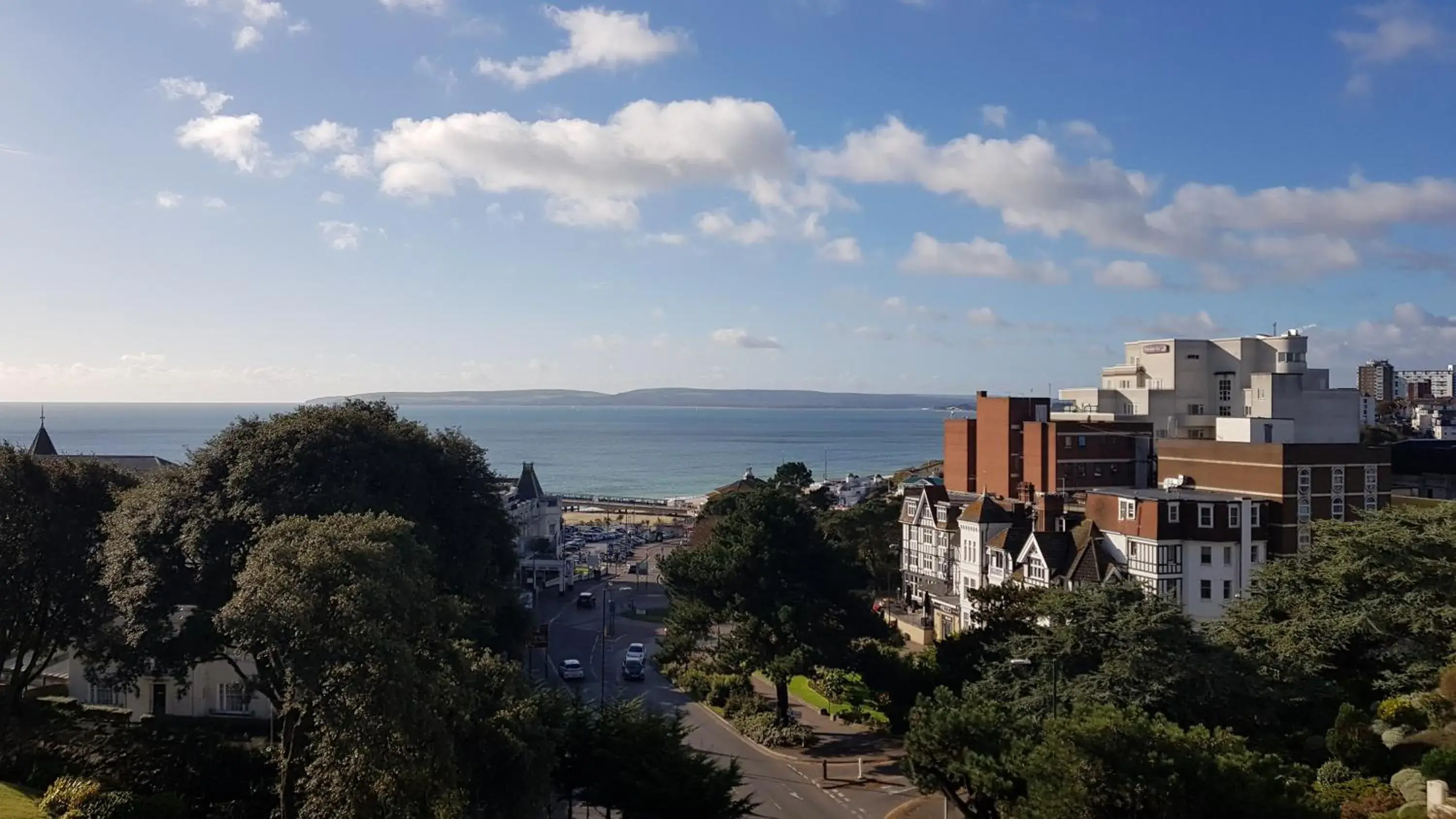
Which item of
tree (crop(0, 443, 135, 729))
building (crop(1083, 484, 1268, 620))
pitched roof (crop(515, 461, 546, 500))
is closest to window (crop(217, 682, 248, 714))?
tree (crop(0, 443, 135, 729))

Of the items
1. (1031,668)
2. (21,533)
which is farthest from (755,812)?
(21,533)

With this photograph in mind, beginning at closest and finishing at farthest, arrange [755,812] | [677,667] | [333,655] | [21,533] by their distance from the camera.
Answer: [333,655] → [21,533] → [755,812] → [677,667]

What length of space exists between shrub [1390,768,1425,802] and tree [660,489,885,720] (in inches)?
648

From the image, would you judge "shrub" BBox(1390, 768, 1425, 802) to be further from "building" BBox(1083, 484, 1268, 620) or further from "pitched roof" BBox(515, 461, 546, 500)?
"pitched roof" BBox(515, 461, 546, 500)

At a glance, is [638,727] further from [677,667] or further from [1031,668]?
[677,667]

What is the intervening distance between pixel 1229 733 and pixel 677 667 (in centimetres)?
2451

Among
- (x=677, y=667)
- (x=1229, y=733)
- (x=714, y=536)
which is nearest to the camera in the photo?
(x=1229, y=733)

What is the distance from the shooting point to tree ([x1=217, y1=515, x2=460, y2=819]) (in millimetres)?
16734

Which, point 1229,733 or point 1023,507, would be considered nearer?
point 1229,733

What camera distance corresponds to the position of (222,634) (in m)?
23.0

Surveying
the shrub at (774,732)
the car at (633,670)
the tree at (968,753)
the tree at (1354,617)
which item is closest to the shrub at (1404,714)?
the tree at (1354,617)

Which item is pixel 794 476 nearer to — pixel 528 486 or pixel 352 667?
pixel 528 486

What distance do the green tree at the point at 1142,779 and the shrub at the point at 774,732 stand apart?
1555 cm

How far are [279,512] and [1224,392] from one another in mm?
57504
